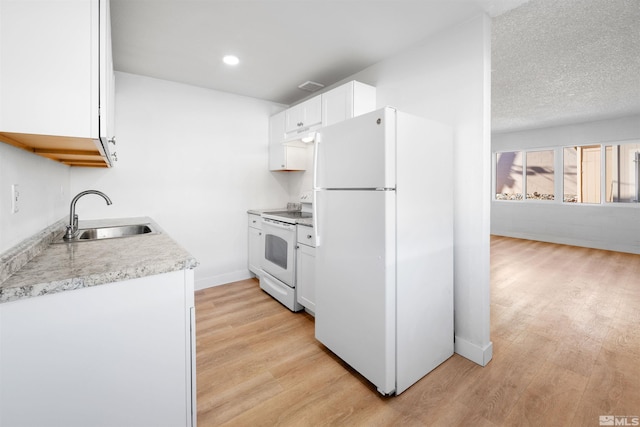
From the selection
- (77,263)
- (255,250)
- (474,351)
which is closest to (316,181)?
Result: (77,263)

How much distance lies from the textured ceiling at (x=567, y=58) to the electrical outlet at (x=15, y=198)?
3.04 metres

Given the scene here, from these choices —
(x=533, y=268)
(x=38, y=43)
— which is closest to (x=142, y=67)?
(x=38, y=43)

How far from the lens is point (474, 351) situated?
2.06m

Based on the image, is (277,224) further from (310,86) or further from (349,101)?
(310,86)

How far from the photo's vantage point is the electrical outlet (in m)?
1.17

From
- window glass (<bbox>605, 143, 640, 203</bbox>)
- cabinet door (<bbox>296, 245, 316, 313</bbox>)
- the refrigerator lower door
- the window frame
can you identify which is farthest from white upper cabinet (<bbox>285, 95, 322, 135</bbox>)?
window glass (<bbox>605, 143, 640, 203</bbox>)

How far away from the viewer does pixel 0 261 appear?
3.07 feet

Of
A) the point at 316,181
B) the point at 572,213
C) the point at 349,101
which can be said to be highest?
the point at 349,101

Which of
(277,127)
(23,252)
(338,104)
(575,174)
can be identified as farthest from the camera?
(575,174)

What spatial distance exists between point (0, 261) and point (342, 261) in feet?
5.23

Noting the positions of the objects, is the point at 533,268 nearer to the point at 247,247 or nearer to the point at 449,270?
the point at 449,270

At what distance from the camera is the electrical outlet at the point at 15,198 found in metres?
1.17

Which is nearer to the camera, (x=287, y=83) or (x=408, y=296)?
(x=408, y=296)

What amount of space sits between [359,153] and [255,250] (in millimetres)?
2303
